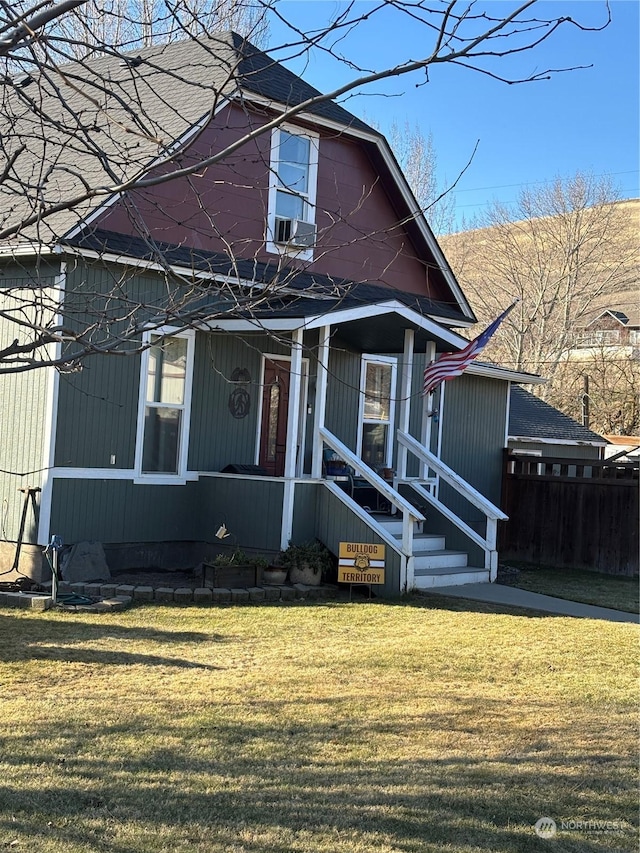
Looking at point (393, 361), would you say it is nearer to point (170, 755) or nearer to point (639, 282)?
point (170, 755)

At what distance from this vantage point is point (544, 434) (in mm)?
24688

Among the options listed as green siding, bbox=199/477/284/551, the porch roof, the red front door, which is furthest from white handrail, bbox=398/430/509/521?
green siding, bbox=199/477/284/551

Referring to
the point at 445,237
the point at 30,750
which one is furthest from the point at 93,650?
the point at 445,237

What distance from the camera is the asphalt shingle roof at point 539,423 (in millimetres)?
24375

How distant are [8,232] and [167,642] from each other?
5267 mm

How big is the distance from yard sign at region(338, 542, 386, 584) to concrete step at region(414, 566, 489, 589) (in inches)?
32.2

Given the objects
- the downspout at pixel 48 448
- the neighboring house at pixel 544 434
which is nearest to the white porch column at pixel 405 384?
the downspout at pixel 48 448

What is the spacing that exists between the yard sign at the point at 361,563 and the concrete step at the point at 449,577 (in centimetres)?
82

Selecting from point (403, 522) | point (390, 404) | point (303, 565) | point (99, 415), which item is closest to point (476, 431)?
point (390, 404)

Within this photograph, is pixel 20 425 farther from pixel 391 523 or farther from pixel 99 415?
pixel 391 523

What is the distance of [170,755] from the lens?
572 centimetres

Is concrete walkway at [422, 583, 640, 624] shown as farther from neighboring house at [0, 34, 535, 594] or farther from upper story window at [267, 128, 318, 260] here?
upper story window at [267, 128, 318, 260]

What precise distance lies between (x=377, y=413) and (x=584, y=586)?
4.37 metres

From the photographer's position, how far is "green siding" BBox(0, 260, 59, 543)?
11914mm
